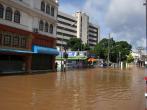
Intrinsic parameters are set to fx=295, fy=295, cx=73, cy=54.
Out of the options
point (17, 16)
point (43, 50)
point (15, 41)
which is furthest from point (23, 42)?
point (43, 50)

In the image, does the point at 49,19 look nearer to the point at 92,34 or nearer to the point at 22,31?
the point at 22,31

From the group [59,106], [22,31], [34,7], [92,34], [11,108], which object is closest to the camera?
[11,108]

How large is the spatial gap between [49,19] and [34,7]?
4768mm

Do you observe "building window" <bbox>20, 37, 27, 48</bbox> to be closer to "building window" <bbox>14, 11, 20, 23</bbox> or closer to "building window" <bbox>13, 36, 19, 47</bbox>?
"building window" <bbox>13, 36, 19, 47</bbox>

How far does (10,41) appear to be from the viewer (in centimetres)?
3438

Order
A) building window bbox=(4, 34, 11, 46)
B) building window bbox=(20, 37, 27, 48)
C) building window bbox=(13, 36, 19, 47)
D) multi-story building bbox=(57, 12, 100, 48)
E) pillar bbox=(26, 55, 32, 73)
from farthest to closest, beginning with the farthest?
multi-story building bbox=(57, 12, 100, 48)
pillar bbox=(26, 55, 32, 73)
building window bbox=(20, 37, 27, 48)
building window bbox=(13, 36, 19, 47)
building window bbox=(4, 34, 11, 46)

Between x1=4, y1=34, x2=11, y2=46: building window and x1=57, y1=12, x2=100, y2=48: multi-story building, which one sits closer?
x1=4, y1=34, x2=11, y2=46: building window

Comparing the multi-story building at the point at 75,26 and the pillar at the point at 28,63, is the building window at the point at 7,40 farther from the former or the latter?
the multi-story building at the point at 75,26

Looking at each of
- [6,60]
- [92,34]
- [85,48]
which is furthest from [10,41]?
[92,34]

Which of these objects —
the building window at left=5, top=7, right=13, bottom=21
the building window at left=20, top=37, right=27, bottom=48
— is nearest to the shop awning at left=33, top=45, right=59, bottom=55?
the building window at left=20, top=37, right=27, bottom=48

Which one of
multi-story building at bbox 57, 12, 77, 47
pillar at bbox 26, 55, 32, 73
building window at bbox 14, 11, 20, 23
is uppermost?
multi-story building at bbox 57, 12, 77, 47

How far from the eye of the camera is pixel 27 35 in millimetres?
37906

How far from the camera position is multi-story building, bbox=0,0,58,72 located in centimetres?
3347

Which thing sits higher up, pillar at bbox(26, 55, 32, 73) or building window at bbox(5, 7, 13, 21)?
building window at bbox(5, 7, 13, 21)
